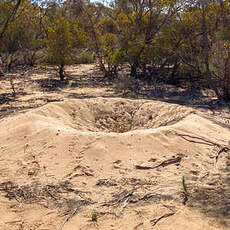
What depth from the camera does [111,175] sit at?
3.57m

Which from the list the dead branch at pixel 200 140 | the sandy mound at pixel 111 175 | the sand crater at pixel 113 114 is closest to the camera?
the sandy mound at pixel 111 175

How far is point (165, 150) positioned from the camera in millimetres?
4031

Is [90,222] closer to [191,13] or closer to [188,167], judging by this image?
[188,167]

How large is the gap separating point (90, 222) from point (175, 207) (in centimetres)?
85

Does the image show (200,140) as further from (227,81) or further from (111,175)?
(227,81)

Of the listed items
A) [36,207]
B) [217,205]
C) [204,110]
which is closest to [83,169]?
[36,207]

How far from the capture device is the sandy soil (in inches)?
112

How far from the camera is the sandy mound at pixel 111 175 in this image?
2.84 metres

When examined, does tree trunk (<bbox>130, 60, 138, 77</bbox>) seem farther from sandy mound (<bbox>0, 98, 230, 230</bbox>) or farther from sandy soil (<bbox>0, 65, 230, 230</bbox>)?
sandy mound (<bbox>0, 98, 230, 230</bbox>)

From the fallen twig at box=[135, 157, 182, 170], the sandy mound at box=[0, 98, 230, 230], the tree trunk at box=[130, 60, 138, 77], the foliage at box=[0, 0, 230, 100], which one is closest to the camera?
the sandy mound at box=[0, 98, 230, 230]

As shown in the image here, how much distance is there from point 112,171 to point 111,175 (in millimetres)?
81

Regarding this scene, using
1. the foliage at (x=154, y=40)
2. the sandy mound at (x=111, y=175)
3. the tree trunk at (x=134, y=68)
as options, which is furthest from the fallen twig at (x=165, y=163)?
the tree trunk at (x=134, y=68)

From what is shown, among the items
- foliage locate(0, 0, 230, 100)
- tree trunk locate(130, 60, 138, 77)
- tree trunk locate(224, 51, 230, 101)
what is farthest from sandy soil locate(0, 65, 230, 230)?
tree trunk locate(130, 60, 138, 77)

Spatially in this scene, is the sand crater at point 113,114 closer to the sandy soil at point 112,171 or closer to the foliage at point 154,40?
the sandy soil at point 112,171
